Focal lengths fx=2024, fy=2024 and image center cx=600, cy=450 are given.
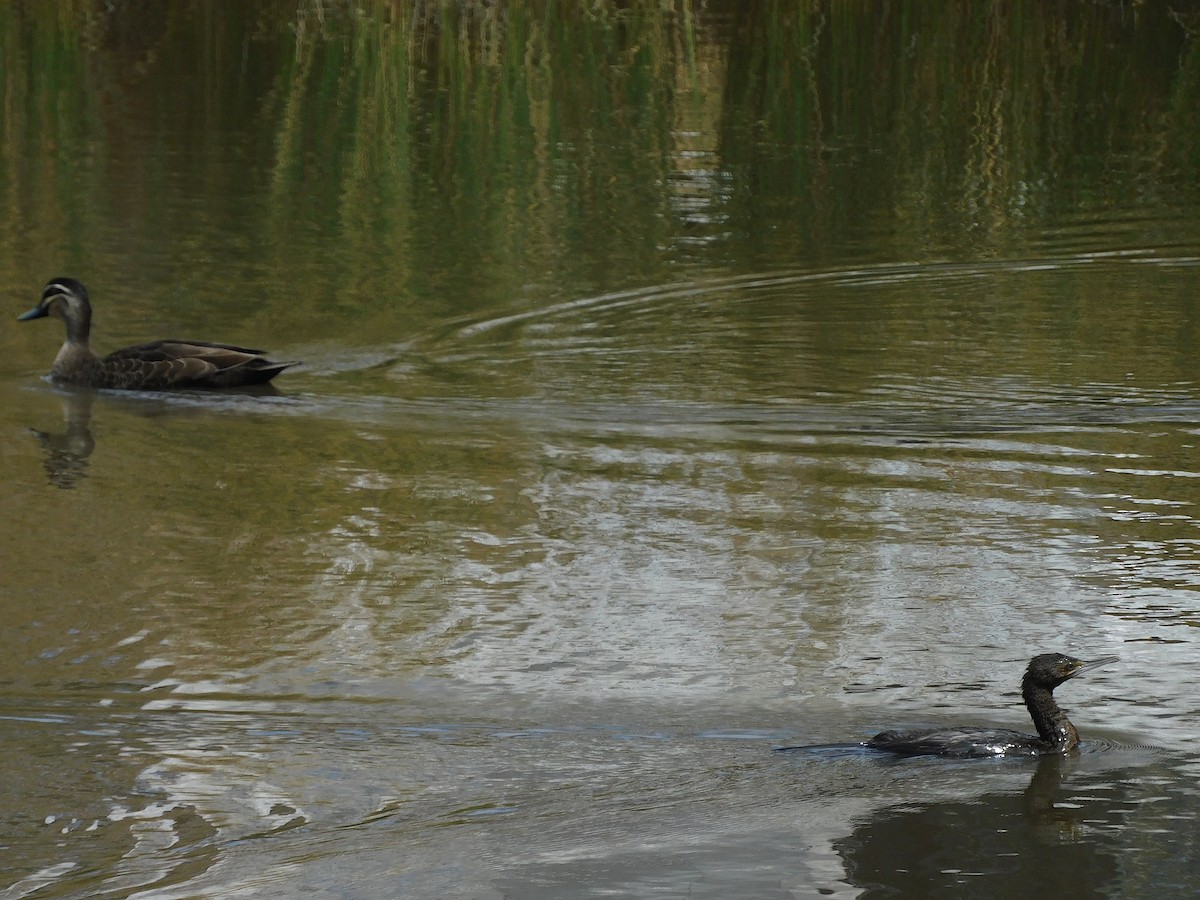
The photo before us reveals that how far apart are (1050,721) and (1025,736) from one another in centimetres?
9

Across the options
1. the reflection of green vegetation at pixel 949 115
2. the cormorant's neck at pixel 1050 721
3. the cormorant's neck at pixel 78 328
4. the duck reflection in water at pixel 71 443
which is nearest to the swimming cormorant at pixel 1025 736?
the cormorant's neck at pixel 1050 721

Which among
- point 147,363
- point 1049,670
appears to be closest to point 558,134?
point 147,363

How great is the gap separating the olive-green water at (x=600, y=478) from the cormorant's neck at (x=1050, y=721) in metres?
0.06

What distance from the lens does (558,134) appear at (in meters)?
14.8

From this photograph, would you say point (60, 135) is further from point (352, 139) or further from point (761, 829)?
point (761, 829)

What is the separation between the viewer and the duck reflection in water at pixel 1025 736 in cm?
486

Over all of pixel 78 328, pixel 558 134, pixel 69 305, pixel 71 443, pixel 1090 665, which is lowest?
pixel 1090 665

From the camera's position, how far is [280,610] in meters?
6.11

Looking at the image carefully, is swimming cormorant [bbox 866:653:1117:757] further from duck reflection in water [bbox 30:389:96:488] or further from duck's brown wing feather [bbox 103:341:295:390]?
duck's brown wing feather [bbox 103:341:295:390]

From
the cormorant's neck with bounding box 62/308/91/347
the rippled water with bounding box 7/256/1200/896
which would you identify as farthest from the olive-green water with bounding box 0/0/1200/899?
the cormorant's neck with bounding box 62/308/91/347

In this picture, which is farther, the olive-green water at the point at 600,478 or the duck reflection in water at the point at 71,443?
the duck reflection in water at the point at 71,443

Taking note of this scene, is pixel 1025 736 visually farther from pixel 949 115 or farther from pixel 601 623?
pixel 949 115

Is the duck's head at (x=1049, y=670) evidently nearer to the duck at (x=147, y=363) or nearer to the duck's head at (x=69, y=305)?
the duck at (x=147, y=363)

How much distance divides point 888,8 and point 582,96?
378 cm
